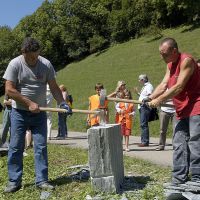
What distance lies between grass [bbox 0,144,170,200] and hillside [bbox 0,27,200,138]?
43.6 ft

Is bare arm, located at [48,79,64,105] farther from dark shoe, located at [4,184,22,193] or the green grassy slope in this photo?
the green grassy slope

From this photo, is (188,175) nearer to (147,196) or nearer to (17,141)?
(147,196)

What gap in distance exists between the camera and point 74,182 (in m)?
7.32

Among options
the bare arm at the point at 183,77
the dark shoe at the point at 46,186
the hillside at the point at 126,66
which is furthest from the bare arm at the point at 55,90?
the hillside at the point at 126,66

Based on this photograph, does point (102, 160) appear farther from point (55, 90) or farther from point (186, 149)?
point (55, 90)

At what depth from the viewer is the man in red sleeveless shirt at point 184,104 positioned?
6520mm

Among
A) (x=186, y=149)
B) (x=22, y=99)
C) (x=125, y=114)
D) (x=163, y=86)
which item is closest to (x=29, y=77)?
(x=22, y=99)

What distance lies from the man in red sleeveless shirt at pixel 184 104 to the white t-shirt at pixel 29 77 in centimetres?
153

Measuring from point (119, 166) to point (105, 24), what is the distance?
212 ft

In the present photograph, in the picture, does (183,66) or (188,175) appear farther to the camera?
(188,175)

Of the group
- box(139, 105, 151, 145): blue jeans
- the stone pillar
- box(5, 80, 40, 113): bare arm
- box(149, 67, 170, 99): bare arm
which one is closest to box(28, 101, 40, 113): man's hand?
box(5, 80, 40, 113): bare arm

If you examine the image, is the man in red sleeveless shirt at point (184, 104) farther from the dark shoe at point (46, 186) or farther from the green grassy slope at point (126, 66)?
the green grassy slope at point (126, 66)

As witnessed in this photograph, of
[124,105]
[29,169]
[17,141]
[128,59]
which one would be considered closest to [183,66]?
[17,141]

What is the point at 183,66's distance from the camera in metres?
6.50
